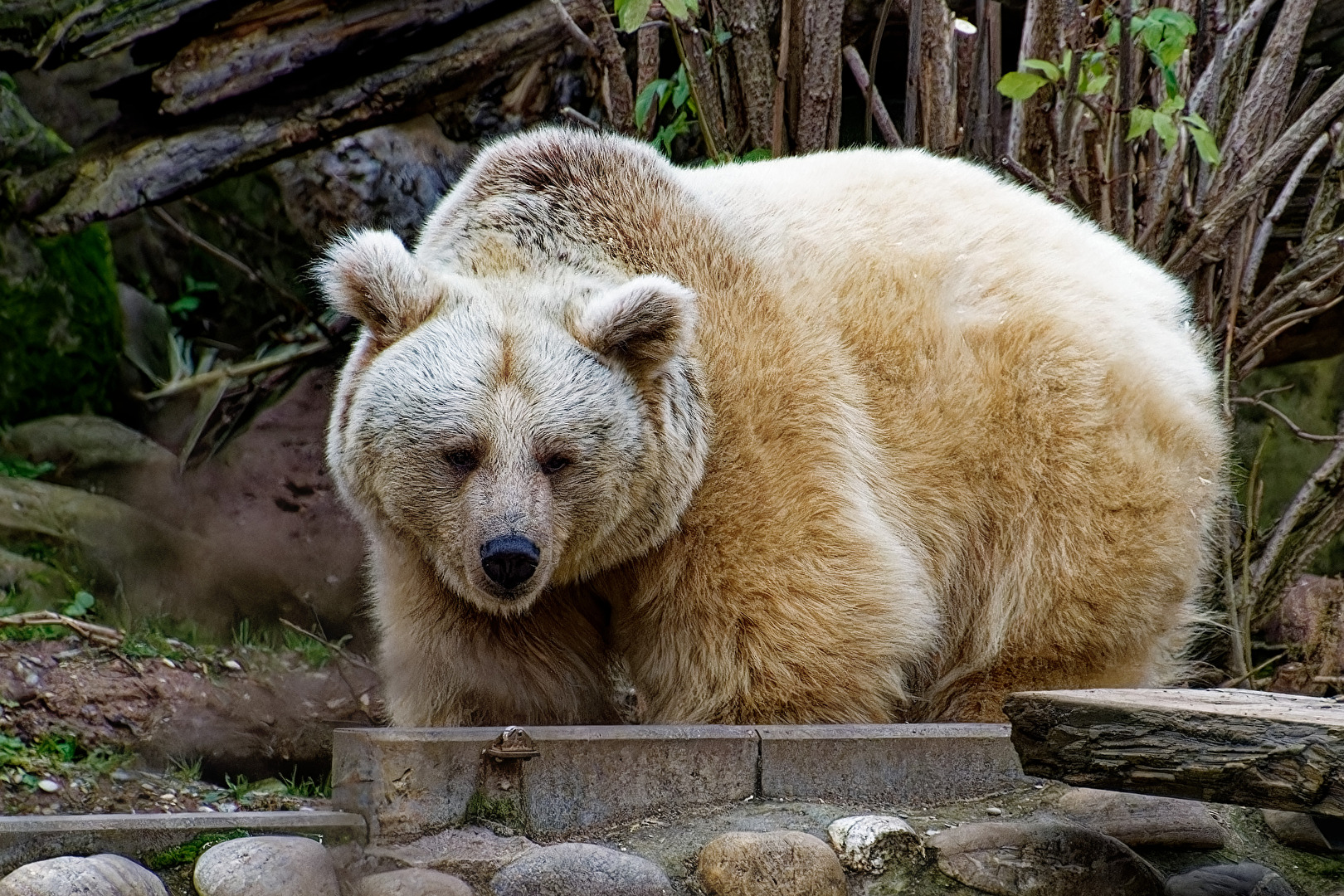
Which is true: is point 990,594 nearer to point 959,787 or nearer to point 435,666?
point 959,787

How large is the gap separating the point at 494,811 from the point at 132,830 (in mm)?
764

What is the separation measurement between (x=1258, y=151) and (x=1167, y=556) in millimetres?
2148

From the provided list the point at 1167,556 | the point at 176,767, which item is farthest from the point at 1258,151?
the point at 176,767

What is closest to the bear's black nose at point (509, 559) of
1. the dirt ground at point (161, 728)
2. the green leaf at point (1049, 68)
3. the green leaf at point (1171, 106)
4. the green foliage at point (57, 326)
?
the dirt ground at point (161, 728)

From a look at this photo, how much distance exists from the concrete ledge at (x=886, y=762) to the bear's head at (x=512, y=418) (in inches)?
29.0

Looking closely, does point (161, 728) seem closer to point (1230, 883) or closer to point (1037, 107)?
point (1230, 883)

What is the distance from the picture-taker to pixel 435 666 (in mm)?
3996

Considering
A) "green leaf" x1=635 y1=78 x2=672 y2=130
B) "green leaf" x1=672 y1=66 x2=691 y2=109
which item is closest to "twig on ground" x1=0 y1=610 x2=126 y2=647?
"green leaf" x1=635 y1=78 x2=672 y2=130

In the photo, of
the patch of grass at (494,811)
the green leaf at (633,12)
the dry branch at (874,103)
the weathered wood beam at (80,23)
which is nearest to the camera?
the patch of grass at (494,811)

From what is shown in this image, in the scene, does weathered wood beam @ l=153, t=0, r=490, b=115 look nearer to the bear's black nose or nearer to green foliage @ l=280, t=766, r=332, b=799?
green foliage @ l=280, t=766, r=332, b=799

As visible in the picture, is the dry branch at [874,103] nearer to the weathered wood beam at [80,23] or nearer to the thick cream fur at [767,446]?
the thick cream fur at [767,446]

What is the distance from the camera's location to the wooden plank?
98.2 inches

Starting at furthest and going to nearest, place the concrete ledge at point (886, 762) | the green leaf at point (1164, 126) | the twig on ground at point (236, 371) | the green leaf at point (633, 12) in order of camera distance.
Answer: the twig on ground at point (236, 371), the green leaf at point (1164, 126), the green leaf at point (633, 12), the concrete ledge at point (886, 762)

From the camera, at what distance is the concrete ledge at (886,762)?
3.41 meters
